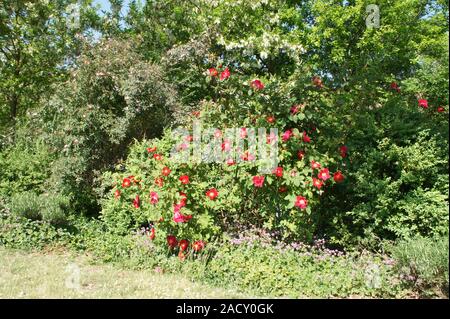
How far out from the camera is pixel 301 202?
12.7 feet

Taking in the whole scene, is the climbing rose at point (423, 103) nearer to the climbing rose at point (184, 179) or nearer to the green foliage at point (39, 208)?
the climbing rose at point (184, 179)

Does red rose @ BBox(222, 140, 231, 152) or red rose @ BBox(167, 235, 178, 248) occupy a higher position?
red rose @ BBox(222, 140, 231, 152)

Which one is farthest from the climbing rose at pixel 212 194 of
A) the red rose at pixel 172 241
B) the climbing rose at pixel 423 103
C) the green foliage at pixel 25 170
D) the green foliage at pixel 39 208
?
the green foliage at pixel 25 170

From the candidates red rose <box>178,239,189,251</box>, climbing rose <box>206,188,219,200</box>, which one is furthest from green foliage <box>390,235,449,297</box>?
red rose <box>178,239,189,251</box>

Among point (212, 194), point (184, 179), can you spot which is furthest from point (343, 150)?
point (184, 179)

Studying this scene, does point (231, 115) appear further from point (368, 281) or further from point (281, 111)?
point (368, 281)

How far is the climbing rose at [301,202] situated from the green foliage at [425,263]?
883 millimetres

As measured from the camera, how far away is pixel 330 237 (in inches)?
179

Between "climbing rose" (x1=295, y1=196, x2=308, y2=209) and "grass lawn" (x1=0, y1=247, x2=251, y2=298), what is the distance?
0.95 metres

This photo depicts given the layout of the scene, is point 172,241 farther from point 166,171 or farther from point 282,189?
point 282,189

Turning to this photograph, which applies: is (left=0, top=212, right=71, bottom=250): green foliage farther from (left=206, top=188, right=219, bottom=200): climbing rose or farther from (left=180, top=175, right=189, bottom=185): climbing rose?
(left=206, top=188, right=219, bottom=200): climbing rose

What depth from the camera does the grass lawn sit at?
3.50 m

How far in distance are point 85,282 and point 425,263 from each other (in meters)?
2.93
